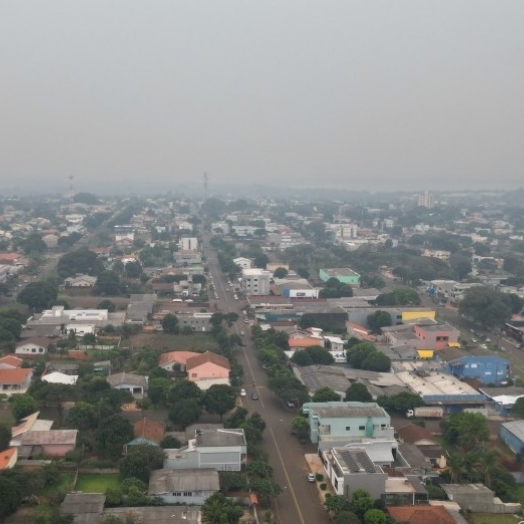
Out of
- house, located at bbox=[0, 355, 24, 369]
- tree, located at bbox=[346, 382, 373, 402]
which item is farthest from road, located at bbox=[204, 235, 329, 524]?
house, located at bbox=[0, 355, 24, 369]

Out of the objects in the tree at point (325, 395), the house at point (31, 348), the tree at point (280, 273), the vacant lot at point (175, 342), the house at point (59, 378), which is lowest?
the tree at point (280, 273)

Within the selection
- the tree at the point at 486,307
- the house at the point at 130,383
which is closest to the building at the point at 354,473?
the house at the point at 130,383

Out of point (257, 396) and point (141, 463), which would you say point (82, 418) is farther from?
point (257, 396)

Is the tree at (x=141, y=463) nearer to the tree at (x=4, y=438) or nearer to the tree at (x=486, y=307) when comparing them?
the tree at (x=4, y=438)

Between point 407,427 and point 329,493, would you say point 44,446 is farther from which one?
point 407,427

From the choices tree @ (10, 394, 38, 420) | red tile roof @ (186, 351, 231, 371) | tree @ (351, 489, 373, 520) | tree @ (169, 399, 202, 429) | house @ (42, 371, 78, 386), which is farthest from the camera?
red tile roof @ (186, 351, 231, 371)

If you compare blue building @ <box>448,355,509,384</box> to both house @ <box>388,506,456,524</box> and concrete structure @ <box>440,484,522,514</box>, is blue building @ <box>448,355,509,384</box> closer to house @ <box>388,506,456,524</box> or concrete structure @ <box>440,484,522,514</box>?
concrete structure @ <box>440,484,522,514</box>
